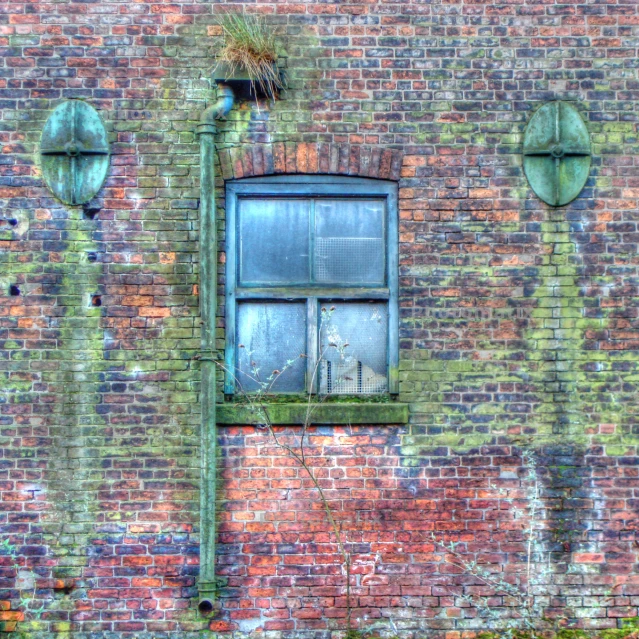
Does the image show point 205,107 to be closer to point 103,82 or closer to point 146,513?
point 103,82

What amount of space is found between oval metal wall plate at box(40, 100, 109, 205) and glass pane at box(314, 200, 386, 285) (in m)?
1.56

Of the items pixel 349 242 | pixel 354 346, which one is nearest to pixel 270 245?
pixel 349 242

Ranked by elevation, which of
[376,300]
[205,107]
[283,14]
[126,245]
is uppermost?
[283,14]

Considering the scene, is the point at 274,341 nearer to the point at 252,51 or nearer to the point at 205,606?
the point at 205,606

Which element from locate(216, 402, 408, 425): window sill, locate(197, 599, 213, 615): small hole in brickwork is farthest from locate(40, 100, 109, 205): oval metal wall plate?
locate(197, 599, 213, 615): small hole in brickwork

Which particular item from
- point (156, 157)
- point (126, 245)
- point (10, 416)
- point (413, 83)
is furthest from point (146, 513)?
point (413, 83)

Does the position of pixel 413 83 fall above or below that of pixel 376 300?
above

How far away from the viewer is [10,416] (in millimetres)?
5258

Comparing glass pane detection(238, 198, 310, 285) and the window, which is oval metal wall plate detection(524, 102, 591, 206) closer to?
the window

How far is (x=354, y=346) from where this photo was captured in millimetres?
5504

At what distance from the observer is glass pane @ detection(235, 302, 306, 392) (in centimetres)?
546

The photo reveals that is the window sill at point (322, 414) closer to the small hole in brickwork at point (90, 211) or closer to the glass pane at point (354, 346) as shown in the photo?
the glass pane at point (354, 346)

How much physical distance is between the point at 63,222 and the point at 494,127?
307 cm

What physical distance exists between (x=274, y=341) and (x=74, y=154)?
188cm
